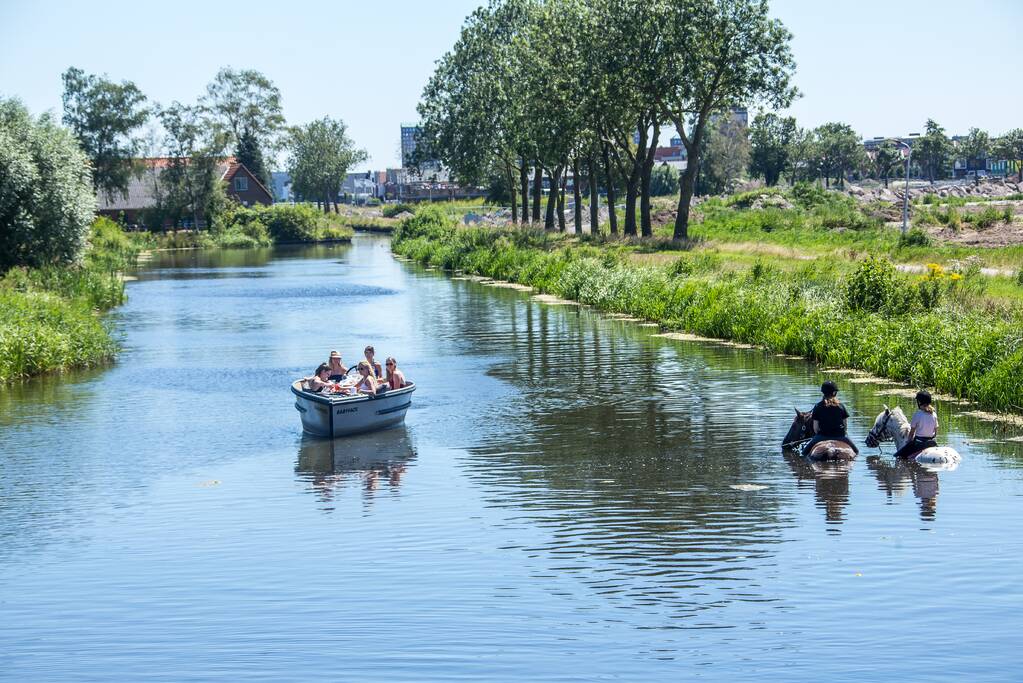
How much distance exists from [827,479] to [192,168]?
11827cm

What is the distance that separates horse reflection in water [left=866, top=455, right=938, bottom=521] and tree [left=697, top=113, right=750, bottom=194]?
119m

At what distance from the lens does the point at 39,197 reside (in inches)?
2132

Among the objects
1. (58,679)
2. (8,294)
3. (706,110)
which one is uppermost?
(706,110)

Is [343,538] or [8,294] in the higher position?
[8,294]

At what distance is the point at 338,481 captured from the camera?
22812 millimetres

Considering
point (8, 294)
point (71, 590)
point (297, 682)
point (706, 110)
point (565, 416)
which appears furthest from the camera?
point (706, 110)

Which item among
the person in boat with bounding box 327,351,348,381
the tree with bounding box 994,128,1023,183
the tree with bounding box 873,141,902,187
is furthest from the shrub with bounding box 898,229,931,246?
the tree with bounding box 994,128,1023,183

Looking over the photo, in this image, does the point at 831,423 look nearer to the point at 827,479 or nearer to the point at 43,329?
the point at 827,479

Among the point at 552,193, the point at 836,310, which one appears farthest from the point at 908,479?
the point at 552,193

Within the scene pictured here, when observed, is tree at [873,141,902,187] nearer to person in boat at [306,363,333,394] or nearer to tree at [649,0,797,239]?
tree at [649,0,797,239]

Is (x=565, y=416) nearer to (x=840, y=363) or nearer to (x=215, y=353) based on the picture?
(x=840, y=363)

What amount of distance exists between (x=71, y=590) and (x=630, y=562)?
7.55 metres

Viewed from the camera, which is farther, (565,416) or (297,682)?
(565,416)

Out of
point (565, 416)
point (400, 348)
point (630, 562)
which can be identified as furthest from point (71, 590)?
point (400, 348)
